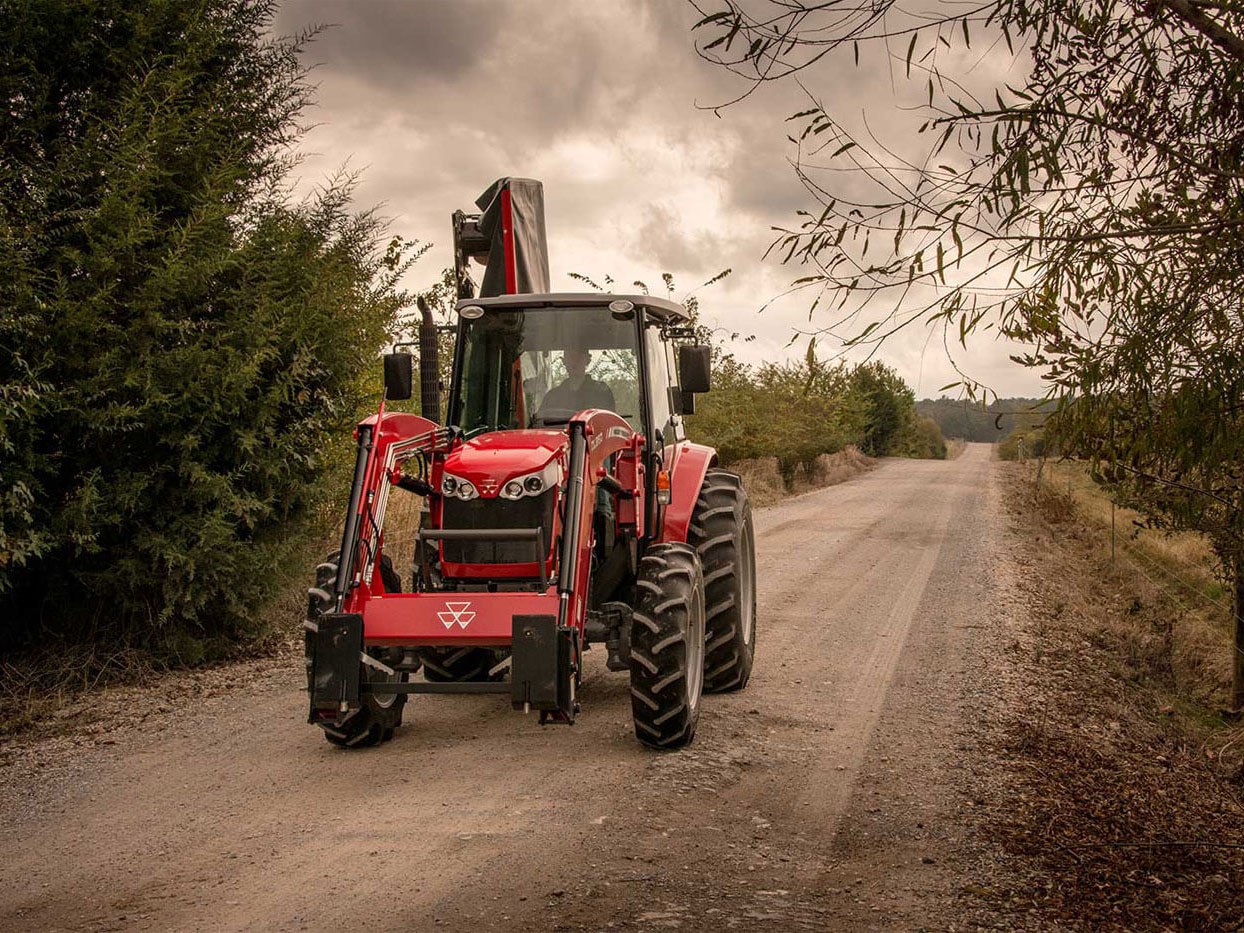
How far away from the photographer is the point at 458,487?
6.16 meters

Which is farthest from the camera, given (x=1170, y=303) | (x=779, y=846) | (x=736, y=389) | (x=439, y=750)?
(x=736, y=389)

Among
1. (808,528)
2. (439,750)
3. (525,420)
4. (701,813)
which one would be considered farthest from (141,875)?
(808,528)

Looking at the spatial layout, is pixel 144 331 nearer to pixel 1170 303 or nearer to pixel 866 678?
pixel 866 678

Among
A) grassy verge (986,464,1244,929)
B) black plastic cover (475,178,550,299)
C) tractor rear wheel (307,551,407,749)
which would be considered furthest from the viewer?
black plastic cover (475,178,550,299)

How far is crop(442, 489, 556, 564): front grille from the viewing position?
6.12 m

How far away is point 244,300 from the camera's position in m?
8.38

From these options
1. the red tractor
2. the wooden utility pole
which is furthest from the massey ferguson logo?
the wooden utility pole

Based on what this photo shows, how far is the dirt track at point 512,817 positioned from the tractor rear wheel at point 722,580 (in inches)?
7.2

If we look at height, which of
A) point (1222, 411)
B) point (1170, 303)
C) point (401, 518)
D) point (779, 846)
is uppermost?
point (1170, 303)

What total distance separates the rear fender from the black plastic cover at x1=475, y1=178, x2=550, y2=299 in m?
1.70

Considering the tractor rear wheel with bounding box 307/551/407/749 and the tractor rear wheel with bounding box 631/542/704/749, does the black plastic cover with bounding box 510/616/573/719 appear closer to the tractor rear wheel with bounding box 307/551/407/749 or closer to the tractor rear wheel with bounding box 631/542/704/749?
the tractor rear wheel with bounding box 631/542/704/749

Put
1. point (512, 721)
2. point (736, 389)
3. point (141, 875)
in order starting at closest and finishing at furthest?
point (141, 875), point (512, 721), point (736, 389)

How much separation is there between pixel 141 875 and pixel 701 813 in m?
2.31

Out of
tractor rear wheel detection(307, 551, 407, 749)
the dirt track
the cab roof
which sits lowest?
the dirt track
